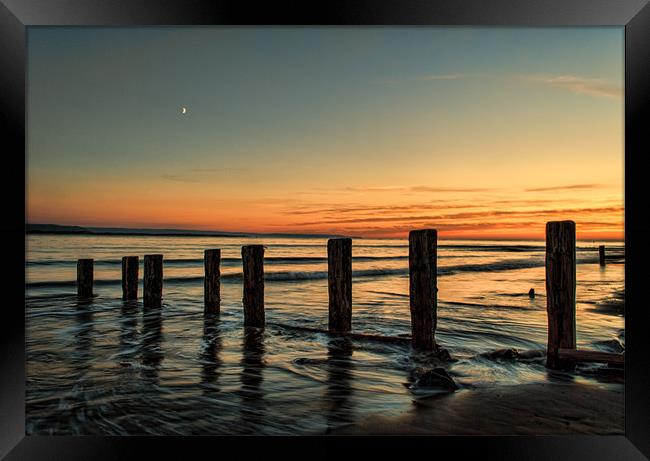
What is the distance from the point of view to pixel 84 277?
1170 centimetres

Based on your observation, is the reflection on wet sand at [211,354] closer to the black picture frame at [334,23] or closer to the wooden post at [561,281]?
the black picture frame at [334,23]

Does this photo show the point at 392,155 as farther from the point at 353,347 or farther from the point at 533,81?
the point at 353,347

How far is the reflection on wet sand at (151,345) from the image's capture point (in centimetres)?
590

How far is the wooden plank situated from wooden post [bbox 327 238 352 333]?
2.86 m

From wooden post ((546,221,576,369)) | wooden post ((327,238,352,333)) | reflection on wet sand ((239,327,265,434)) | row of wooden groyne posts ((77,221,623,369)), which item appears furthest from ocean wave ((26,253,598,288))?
wooden post ((546,221,576,369))

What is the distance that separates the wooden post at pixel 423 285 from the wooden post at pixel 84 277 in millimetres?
8553

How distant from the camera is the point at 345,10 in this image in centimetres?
353

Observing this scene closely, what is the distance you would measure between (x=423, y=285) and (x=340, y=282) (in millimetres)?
1357

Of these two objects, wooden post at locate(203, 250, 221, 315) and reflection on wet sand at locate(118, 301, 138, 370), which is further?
wooden post at locate(203, 250, 221, 315)

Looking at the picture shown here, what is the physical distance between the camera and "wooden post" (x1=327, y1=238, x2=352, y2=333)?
22.7 ft

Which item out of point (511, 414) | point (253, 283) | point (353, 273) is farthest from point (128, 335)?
point (353, 273)

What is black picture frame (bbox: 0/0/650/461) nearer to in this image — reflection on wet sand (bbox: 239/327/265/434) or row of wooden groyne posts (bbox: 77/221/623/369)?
reflection on wet sand (bbox: 239/327/265/434)

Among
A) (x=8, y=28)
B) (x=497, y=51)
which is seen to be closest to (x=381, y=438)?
(x=8, y=28)

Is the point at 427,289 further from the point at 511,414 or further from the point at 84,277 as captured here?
the point at 84,277
